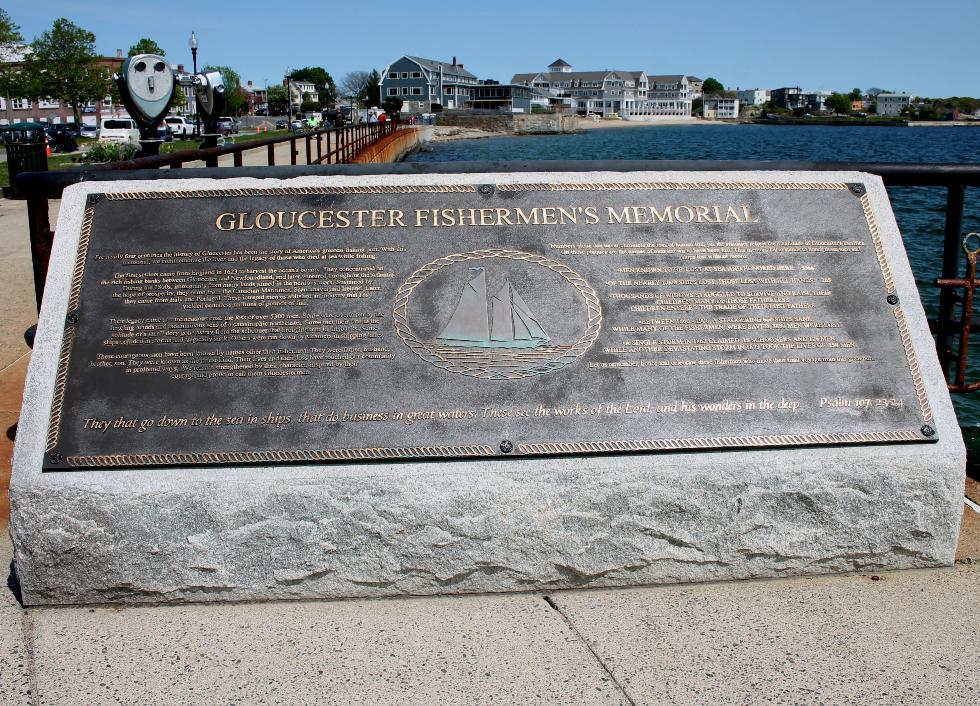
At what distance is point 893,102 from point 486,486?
179959 millimetres

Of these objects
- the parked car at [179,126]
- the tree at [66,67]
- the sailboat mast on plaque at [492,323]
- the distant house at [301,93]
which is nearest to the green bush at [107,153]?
the sailboat mast on plaque at [492,323]

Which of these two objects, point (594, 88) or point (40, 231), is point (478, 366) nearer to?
point (40, 231)

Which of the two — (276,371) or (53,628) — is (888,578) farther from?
(53,628)

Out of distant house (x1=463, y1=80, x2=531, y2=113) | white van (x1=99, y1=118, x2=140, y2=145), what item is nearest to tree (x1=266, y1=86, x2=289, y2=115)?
distant house (x1=463, y1=80, x2=531, y2=113)

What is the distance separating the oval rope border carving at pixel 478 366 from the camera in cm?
327

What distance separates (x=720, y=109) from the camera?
170000 mm

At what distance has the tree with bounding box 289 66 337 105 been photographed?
126188 mm

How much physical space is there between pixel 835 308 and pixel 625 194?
94cm

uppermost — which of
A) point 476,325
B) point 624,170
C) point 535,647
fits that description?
point 624,170

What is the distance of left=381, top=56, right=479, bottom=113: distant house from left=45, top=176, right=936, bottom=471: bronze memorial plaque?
110922 millimetres

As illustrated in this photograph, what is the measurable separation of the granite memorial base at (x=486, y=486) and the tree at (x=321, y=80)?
4913 inches

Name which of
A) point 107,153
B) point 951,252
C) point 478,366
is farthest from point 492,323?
point 107,153

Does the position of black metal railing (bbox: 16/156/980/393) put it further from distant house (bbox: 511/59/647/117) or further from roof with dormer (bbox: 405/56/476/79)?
distant house (bbox: 511/59/647/117)

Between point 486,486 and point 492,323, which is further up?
A: point 492,323
